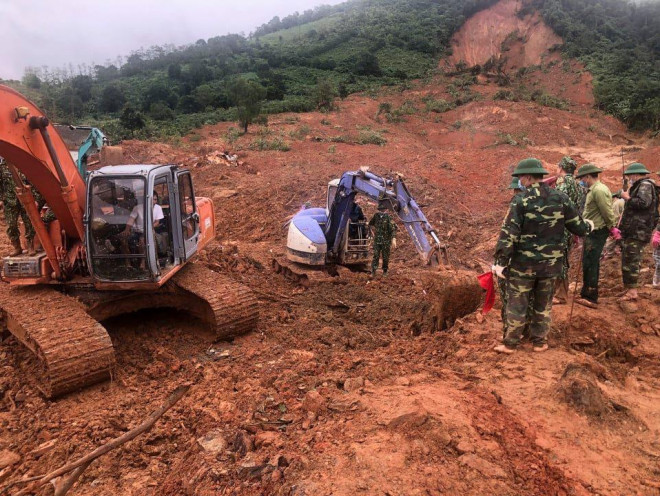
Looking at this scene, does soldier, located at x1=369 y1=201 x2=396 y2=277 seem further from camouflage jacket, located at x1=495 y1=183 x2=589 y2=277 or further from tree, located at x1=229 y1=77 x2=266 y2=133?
tree, located at x1=229 y1=77 x2=266 y2=133

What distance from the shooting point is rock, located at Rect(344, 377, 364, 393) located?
13.7 feet

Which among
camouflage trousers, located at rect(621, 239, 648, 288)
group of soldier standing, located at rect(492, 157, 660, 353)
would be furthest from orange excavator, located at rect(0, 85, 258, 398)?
camouflage trousers, located at rect(621, 239, 648, 288)

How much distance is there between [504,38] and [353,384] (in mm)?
48053

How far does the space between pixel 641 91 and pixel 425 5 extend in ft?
139

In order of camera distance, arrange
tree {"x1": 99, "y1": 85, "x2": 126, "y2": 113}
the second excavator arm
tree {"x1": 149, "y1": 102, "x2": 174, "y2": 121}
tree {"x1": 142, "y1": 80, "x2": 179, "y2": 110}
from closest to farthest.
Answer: the second excavator arm, tree {"x1": 149, "y1": 102, "x2": 174, "y2": 121}, tree {"x1": 142, "y1": 80, "x2": 179, "y2": 110}, tree {"x1": 99, "y1": 85, "x2": 126, "y2": 113}

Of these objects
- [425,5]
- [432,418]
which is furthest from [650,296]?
[425,5]

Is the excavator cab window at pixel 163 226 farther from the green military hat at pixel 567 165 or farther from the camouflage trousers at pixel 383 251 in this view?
the green military hat at pixel 567 165

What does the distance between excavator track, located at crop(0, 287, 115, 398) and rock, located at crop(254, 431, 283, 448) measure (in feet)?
6.58

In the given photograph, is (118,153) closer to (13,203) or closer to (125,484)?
(13,203)

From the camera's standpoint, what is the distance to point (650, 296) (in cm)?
612

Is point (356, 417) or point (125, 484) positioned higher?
point (356, 417)

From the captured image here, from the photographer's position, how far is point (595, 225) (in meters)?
5.71

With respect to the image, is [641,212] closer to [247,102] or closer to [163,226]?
[163,226]

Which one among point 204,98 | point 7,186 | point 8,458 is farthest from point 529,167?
point 204,98
